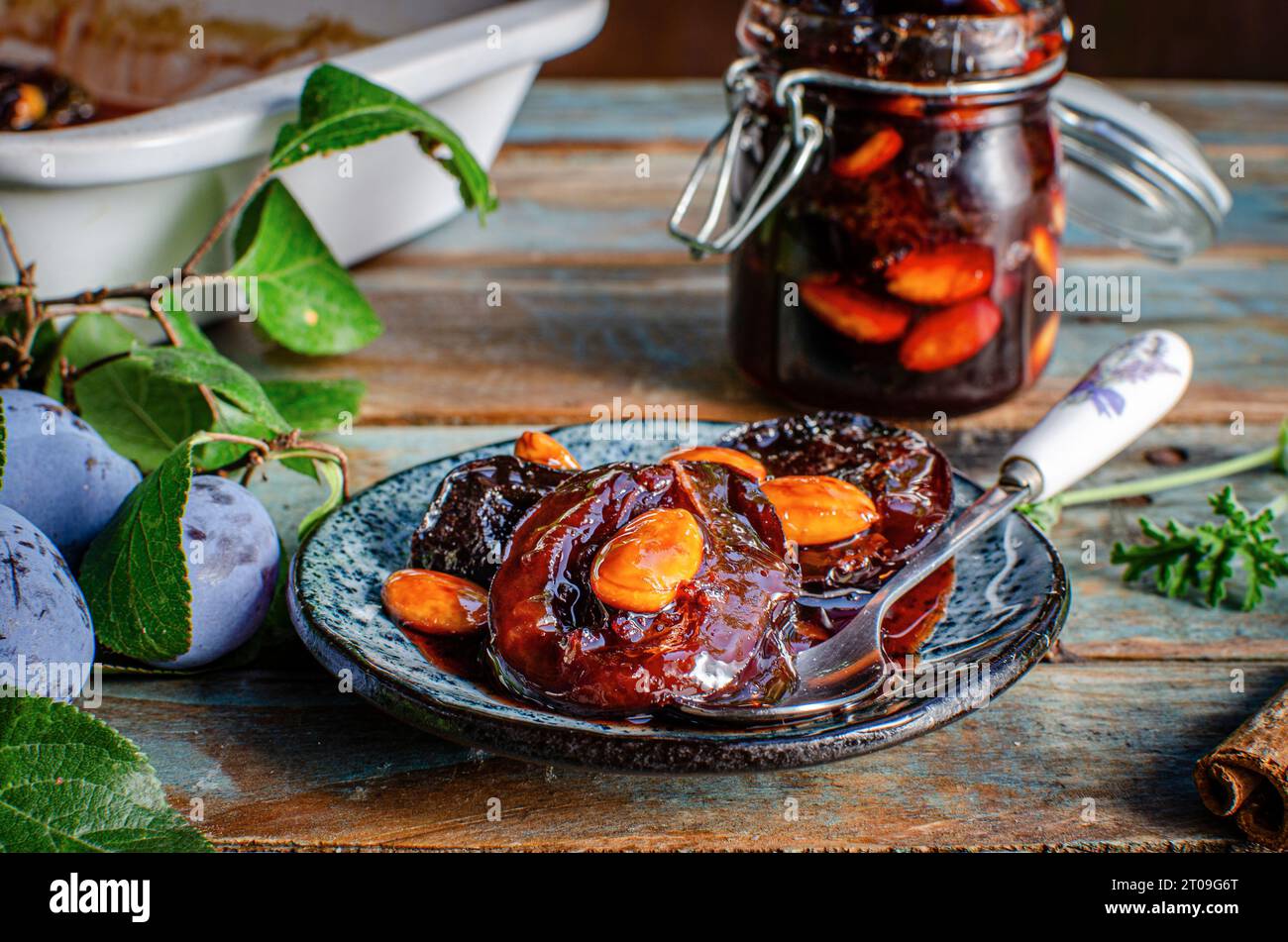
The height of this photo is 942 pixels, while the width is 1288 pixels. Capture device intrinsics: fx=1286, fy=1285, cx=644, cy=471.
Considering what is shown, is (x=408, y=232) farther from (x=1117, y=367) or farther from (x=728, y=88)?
(x=1117, y=367)

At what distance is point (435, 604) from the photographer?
1.59 feet

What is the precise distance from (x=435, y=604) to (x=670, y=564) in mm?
107

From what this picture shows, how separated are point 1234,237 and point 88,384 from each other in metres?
0.93

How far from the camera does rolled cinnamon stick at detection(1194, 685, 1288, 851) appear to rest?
0.44 m

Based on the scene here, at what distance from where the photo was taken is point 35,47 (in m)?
1.05

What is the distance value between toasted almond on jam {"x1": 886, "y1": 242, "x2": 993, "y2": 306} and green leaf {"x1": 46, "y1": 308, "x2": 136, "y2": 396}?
0.41m

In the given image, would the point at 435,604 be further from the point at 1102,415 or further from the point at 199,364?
Answer: the point at 1102,415

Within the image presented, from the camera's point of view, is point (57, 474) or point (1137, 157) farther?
point (1137, 157)

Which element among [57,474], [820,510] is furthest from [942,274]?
[57,474]

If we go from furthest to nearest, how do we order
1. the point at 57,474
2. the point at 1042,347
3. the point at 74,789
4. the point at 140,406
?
the point at 1042,347 → the point at 140,406 → the point at 57,474 → the point at 74,789

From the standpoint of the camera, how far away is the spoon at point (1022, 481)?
0.44 m

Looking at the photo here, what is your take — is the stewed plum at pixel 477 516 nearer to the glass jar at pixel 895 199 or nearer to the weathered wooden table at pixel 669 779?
the weathered wooden table at pixel 669 779

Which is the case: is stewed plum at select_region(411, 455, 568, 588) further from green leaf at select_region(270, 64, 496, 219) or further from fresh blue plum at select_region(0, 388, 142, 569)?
green leaf at select_region(270, 64, 496, 219)

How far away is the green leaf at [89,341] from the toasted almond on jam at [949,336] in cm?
42
